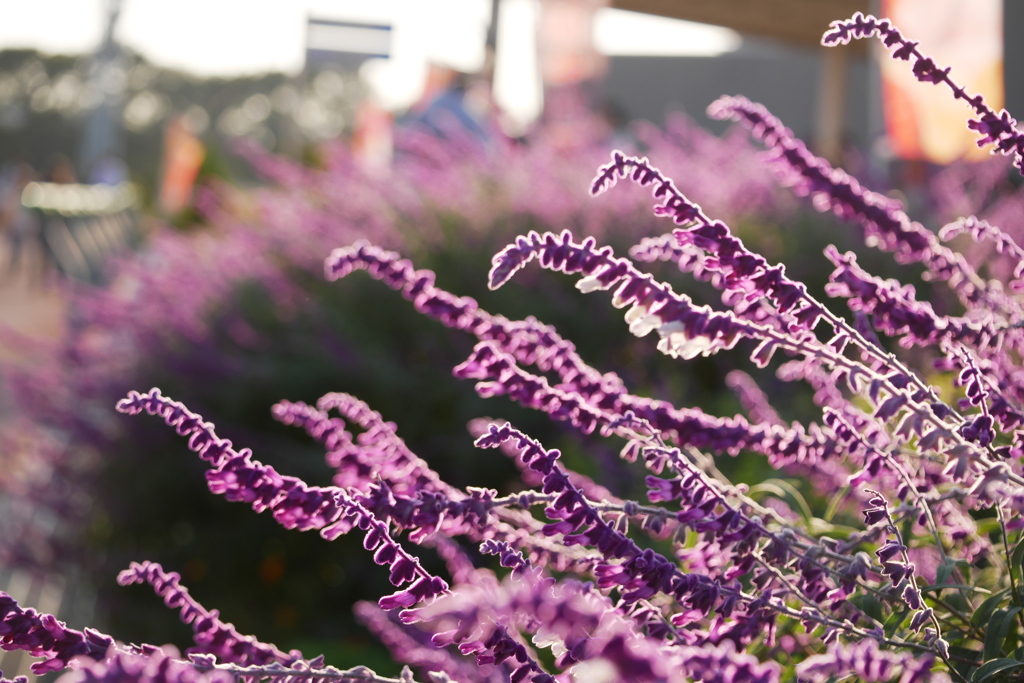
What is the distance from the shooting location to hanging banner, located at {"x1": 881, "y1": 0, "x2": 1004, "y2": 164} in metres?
5.07

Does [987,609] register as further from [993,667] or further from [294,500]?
[294,500]

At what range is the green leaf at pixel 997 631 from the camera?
2.92 feet

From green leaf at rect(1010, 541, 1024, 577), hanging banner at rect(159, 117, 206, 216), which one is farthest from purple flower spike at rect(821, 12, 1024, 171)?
hanging banner at rect(159, 117, 206, 216)

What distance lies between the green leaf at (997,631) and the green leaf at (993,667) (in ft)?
0.08

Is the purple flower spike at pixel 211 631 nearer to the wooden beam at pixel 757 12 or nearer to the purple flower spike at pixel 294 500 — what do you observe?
the purple flower spike at pixel 294 500

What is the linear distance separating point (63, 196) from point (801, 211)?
73.4ft

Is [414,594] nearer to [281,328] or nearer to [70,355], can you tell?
[281,328]

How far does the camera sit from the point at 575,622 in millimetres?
477

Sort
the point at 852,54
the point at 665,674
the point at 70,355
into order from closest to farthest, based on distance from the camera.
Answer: the point at 665,674 < the point at 70,355 < the point at 852,54

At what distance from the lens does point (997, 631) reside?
2.94ft

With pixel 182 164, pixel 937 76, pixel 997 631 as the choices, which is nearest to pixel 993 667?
pixel 997 631

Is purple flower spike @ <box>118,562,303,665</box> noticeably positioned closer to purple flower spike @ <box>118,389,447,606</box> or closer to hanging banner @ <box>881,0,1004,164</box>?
purple flower spike @ <box>118,389,447,606</box>

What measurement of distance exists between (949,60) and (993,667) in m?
5.00

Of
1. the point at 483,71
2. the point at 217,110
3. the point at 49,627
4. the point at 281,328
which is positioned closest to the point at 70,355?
the point at 281,328
